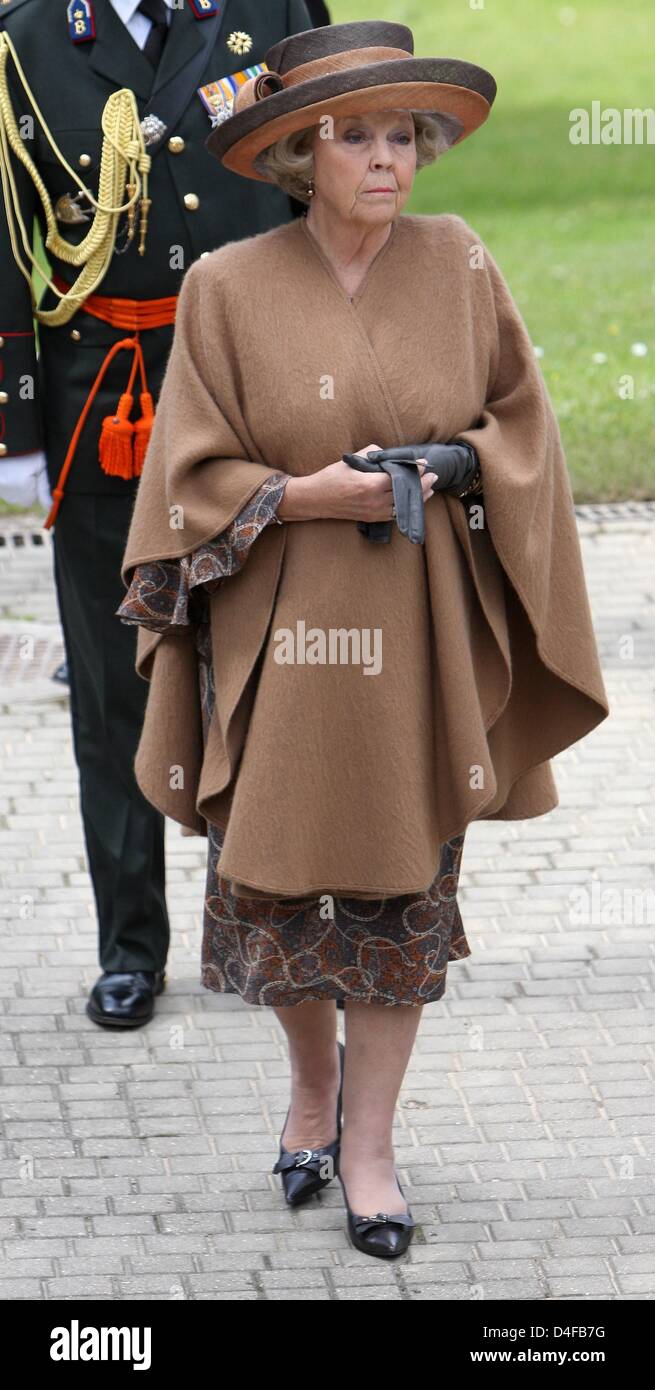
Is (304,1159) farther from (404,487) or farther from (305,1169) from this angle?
(404,487)

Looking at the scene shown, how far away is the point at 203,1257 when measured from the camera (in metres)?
3.55

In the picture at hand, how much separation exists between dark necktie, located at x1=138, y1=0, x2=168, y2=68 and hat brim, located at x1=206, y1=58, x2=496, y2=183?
79 centimetres

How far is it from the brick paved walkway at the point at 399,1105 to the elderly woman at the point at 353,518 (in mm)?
515

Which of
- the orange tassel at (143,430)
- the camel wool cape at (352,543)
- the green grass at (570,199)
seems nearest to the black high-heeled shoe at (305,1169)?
the camel wool cape at (352,543)

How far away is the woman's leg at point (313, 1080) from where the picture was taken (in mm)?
3672

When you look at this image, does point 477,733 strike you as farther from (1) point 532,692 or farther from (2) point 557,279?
(2) point 557,279

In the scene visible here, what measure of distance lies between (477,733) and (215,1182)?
43.5 inches

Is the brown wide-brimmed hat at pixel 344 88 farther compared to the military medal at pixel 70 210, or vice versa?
the military medal at pixel 70 210

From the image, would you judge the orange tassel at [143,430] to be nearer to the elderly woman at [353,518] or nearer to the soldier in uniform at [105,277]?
the soldier in uniform at [105,277]

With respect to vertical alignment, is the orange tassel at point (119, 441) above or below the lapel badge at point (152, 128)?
below

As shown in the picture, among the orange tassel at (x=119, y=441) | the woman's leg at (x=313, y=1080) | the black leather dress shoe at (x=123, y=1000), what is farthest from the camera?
the black leather dress shoe at (x=123, y=1000)

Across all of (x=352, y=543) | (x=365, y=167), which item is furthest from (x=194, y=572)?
(x=365, y=167)

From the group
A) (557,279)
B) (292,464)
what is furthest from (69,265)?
(557,279)

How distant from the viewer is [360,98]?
309cm
